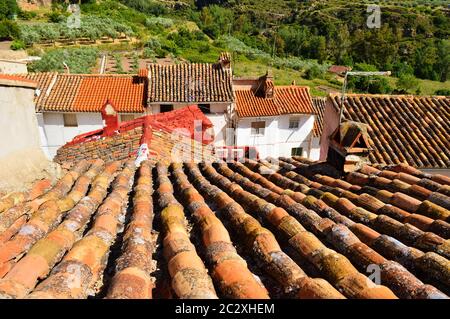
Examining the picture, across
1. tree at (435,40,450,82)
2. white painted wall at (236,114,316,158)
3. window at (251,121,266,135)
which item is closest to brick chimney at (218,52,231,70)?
white painted wall at (236,114,316,158)

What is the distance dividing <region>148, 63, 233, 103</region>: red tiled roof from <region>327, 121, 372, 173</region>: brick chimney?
16103 millimetres

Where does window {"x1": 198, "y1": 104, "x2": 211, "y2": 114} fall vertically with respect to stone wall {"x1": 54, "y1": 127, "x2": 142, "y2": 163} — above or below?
below

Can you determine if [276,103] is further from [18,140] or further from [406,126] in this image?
[18,140]

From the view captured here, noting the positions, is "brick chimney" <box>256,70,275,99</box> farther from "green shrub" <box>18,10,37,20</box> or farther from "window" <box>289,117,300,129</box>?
"green shrub" <box>18,10,37,20</box>

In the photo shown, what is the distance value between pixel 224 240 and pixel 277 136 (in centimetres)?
2244

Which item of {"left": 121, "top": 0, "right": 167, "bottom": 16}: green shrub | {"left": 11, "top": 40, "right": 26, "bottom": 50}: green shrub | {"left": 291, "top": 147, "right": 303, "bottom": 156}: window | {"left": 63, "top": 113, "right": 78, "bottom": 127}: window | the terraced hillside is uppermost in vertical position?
{"left": 121, "top": 0, "right": 167, "bottom": 16}: green shrub

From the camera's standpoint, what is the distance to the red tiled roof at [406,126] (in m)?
10.5

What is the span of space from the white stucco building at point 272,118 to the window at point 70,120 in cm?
1023

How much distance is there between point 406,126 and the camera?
1191 cm

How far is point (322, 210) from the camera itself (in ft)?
14.1

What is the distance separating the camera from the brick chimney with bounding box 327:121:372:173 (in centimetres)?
605

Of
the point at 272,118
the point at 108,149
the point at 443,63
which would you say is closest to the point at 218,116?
the point at 272,118

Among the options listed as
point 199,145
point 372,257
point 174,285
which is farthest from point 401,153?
point 174,285

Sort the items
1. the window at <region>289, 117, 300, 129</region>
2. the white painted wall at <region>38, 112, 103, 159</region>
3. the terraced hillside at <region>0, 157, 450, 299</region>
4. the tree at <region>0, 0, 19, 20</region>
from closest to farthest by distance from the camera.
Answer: the terraced hillside at <region>0, 157, 450, 299</region>, the white painted wall at <region>38, 112, 103, 159</region>, the window at <region>289, 117, 300, 129</region>, the tree at <region>0, 0, 19, 20</region>
